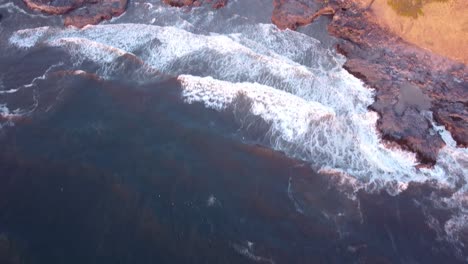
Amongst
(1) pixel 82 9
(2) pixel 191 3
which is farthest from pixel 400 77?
(1) pixel 82 9

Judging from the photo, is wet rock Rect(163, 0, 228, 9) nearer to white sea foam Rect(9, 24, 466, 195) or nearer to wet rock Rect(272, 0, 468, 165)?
white sea foam Rect(9, 24, 466, 195)

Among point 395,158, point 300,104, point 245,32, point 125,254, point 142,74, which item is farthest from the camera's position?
point 245,32

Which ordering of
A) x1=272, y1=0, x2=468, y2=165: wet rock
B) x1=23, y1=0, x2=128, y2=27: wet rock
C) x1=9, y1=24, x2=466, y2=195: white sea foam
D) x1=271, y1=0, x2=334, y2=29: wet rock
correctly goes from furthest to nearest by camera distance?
x1=23, y1=0, x2=128, y2=27: wet rock, x1=271, y1=0, x2=334, y2=29: wet rock, x1=272, y1=0, x2=468, y2=165: wet rock, x1=9, y1=24, x2=466, y2=195: white sea foam

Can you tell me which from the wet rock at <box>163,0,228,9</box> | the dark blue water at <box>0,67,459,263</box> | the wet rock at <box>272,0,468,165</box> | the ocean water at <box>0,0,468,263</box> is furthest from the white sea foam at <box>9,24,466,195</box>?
the wet rock at <box>163,0,228,9</box>

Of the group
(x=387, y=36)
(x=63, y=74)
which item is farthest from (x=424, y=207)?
(x=63, y=74)

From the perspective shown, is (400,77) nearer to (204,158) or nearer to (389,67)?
(389,67)

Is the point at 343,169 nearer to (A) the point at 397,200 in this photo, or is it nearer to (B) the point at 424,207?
(A) the point at 397,200

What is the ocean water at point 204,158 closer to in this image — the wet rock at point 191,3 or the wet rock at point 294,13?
the wet rock at point 294,13
